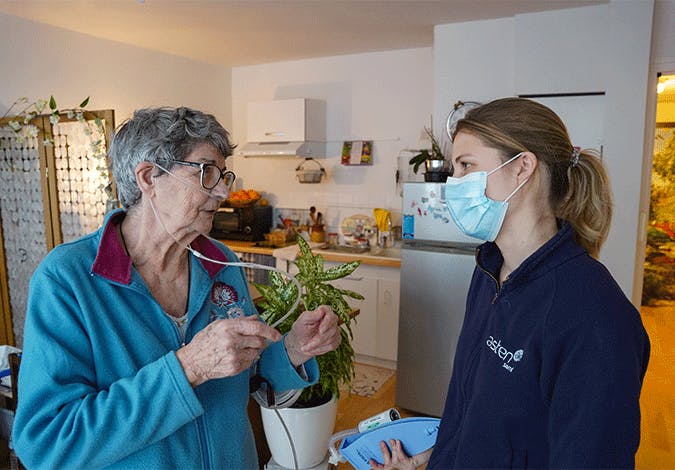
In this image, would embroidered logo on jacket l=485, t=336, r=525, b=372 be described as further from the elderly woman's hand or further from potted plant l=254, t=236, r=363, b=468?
potted plant l=254, t=236, r=363, b=468

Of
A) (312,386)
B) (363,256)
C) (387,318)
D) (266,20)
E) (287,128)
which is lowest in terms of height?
(387,318)

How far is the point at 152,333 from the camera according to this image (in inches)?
41.3

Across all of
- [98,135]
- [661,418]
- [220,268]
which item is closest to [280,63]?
[98,135]

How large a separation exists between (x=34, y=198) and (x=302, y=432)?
2458mm

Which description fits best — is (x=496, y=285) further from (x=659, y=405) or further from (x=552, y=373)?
(x=659, y=405)

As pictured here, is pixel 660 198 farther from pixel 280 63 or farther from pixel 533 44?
pixel 280 63

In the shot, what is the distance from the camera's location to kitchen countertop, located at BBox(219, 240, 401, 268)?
12.4 ft

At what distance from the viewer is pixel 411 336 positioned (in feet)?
10.5

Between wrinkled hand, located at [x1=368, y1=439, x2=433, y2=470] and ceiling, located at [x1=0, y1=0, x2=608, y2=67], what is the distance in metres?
2.55

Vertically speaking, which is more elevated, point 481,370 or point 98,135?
point 98,135

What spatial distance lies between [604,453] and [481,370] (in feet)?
0.96

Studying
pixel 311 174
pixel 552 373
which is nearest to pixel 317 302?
pixel 552 373

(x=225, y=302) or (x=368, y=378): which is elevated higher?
(x=225, y=302)

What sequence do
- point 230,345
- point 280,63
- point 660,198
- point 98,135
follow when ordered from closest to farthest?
1. point 230,345
2. point 98,135
3. point 280,63
4. point 660,198
